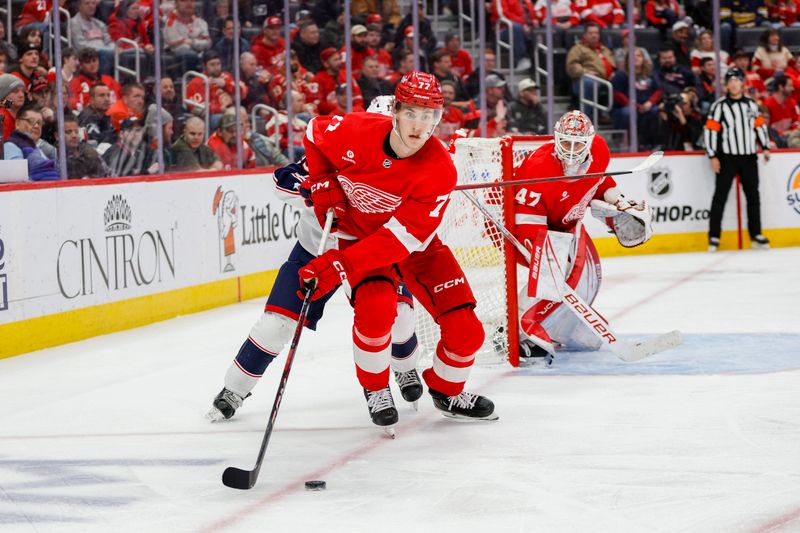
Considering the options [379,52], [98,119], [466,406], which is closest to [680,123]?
[379,52]

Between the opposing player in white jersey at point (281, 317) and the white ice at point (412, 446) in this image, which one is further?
the opposing player in white jersey at point (281, 317)

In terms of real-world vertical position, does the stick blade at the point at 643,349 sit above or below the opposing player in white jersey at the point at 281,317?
below

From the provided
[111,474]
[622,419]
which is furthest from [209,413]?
[622,419]

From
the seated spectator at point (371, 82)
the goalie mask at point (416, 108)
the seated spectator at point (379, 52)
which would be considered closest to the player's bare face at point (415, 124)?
the goalie mask at point (416, 108)

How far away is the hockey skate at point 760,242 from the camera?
30.7 feet

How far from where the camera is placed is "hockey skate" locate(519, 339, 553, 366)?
4918mm

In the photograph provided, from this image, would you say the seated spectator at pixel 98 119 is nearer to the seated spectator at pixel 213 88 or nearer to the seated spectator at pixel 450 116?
the seated spectator at pixel 213 88

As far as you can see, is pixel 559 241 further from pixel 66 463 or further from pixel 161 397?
pixel 66 463

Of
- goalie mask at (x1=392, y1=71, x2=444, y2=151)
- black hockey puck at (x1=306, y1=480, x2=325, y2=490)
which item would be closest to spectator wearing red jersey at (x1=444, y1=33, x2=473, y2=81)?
goalie mask at (x1=392, y1=71, x2=444, y2=151)

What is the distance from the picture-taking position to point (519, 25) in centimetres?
976

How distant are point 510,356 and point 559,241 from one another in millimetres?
507

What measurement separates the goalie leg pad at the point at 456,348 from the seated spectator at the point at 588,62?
6.16 m

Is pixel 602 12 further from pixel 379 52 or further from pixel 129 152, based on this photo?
pixel 129 152

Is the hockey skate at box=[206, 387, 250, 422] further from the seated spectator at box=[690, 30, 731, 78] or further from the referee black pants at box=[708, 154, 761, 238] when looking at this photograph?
the seated spectator at box=[690, 30, 731, 78]
